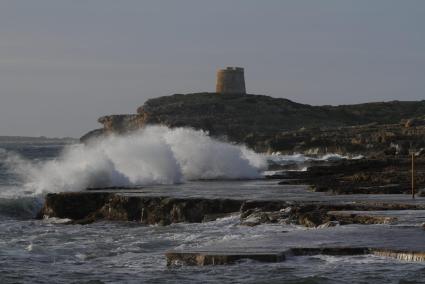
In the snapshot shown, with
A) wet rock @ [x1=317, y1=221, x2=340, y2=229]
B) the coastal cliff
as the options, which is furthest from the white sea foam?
the coastal cliff

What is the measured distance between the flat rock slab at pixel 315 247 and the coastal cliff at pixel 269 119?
58367mm

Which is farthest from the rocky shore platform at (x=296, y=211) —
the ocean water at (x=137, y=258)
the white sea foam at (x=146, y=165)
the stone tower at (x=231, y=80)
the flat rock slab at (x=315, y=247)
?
the stone tower at (x=231, y=80)

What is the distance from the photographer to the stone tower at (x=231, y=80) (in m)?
133

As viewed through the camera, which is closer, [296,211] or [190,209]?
[296,211]

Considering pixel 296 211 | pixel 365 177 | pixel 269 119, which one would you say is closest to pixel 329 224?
pixel 296 211

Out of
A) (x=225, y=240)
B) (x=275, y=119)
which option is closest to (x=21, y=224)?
(x=225, y=240)

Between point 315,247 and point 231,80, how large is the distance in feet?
390

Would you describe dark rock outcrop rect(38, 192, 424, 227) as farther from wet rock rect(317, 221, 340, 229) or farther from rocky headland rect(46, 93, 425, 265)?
wet rock rect(317, 221, 340, 229)

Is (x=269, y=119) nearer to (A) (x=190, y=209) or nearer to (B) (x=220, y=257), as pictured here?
(A) (x=190, y=209)

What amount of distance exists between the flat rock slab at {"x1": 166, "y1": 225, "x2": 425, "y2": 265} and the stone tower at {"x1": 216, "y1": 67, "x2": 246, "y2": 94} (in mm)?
116311

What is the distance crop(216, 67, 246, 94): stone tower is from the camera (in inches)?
5241

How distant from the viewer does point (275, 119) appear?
113 m

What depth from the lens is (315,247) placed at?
15398 millimetres

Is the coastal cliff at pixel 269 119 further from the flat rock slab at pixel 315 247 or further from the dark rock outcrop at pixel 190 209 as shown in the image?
the flat rock slab at pixel 315 247
